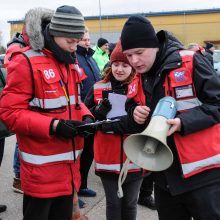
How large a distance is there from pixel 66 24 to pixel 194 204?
4.53 ft

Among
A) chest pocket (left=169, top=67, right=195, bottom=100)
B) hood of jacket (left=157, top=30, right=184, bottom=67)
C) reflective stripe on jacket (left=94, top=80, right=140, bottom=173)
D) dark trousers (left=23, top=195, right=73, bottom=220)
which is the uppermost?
hood of jacket (left=157, top=30, right=184, bottom=67)

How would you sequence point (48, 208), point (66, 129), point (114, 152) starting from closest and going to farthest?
point (66, 129) < point (48, 208) < point (114, 152)

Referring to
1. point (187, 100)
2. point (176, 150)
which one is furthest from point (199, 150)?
point (187, 100)

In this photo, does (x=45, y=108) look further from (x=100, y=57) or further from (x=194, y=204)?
(x=100, y=57)

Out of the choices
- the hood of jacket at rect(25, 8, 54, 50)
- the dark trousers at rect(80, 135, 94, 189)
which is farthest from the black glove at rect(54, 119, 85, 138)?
the dark trousers at rect(80, 135, 94, 189)

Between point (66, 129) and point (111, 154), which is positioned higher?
point (66, 129)

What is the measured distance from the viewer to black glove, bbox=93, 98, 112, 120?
3.03 meters

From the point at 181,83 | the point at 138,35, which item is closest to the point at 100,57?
the point at 138,35

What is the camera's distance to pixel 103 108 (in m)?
3.04

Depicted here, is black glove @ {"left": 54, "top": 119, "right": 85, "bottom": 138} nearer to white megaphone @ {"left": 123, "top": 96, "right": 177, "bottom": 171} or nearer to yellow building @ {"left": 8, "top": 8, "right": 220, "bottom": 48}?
white megaphone @ {"left": 123, "top": 96, "right": 177, "bottom": 171}

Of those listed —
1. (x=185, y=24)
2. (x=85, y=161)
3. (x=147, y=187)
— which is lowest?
(x=185, y=24)

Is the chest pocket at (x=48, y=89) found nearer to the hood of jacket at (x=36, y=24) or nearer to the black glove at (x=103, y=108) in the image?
the hood of jacket at (x=36, y=24)

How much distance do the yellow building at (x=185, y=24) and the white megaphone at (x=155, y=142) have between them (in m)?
36.6

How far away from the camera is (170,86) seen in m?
2.14
